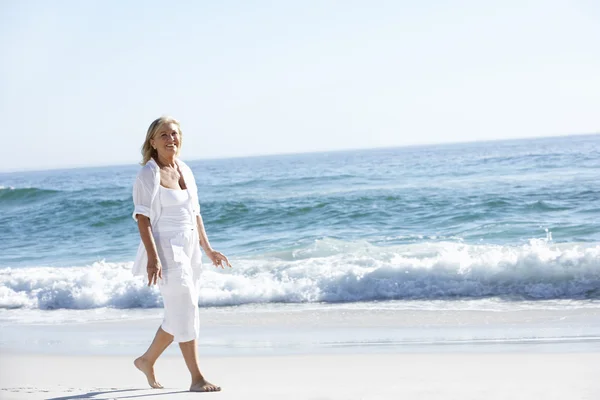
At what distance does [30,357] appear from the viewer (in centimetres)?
593

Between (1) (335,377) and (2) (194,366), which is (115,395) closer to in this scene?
(2) (194,366)

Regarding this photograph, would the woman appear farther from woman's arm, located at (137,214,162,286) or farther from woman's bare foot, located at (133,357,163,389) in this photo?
woman's bare foot, located at (133,357,163,389)

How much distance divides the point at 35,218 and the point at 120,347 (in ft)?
47.2

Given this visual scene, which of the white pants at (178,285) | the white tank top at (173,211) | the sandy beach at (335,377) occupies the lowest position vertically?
the sandy beach at (335,377)

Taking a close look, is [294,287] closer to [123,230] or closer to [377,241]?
[377,241]

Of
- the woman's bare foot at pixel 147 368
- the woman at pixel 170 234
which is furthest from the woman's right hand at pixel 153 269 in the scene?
the woman's bare foot at pixel 147 368

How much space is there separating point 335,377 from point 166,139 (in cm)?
187

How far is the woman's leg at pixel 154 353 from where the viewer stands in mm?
4164

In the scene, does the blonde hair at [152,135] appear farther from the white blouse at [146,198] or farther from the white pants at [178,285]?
the white pants at [178,285]

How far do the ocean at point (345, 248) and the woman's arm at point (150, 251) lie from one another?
14.1ft

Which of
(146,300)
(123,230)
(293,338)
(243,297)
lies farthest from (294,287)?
(123,230)

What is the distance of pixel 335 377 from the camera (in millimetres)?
4586

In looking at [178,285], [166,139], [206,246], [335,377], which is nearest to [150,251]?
[178,285]

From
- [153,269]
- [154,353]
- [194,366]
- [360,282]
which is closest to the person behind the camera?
[153,269]
